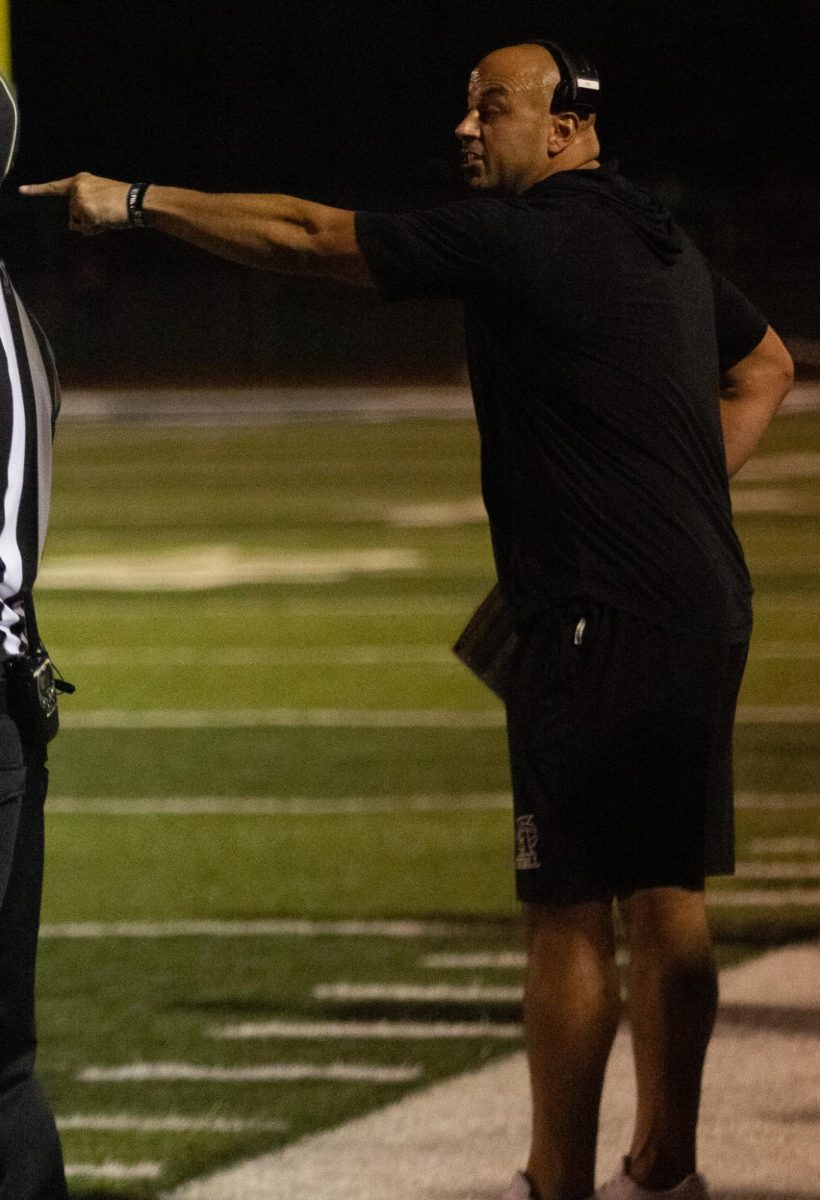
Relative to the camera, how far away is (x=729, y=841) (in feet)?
13.8

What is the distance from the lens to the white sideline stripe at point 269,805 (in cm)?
877

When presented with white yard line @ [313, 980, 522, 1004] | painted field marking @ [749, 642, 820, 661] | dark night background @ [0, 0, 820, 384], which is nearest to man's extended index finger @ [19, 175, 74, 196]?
white yard line @ [313, 980, 522, 1004]

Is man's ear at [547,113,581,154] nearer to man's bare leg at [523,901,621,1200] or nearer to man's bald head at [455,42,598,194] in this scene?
man's bald head at [455,42,598,194]

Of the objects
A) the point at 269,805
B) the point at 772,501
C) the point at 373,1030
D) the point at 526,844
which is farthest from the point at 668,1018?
the point at 772,501

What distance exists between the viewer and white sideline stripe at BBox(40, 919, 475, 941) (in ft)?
22.6

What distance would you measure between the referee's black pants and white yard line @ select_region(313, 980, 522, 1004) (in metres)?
2.38

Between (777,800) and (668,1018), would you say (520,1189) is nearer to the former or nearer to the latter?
(668,1018)

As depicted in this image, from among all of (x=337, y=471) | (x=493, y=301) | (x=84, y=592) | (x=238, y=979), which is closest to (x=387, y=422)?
(x=337, y=471)

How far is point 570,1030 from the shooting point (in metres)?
4.09

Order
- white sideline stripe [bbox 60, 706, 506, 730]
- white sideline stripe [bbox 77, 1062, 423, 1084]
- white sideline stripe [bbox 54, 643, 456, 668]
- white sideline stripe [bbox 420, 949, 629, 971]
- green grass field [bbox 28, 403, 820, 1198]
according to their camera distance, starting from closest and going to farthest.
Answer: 1. white sideline stripe [bbox 77, 1062, 423, 1084]
2. green grass field [bbox 28, 403, 820, 1198]
3. white sideline stripe [bbox 420, 949, 629, 971]
4. white sideline stripe [bbox 60, 706, 506, 730]
5. white sideline stripe [bbox 54, 643, 456, 668]

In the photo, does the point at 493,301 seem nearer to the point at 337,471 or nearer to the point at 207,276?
the point at 337,471

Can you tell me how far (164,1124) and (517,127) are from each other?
83.1 inches

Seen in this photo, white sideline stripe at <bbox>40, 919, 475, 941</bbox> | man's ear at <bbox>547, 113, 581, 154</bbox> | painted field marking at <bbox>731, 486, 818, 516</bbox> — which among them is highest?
man's ear at <bbox>547, 113, 581, 154</bbox>

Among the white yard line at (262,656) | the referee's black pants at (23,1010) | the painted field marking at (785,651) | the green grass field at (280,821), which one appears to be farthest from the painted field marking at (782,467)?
the referee's black pants at (23,1010)
